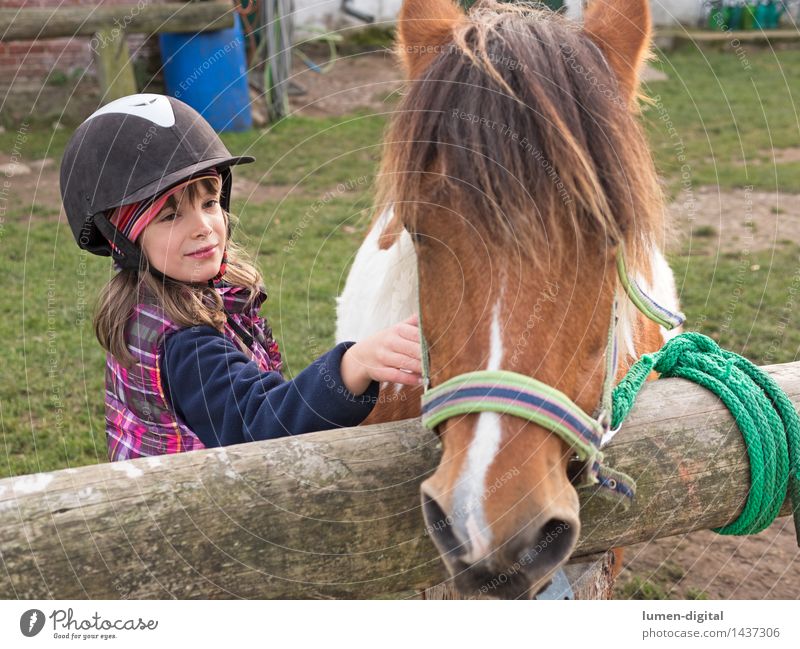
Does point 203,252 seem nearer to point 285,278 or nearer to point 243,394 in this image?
point 243,394

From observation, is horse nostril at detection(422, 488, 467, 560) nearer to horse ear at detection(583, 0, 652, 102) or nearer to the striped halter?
the striped halter

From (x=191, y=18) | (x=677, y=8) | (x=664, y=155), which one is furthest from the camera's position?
(x=677, y=8)

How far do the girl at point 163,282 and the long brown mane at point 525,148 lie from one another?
23.7 inches


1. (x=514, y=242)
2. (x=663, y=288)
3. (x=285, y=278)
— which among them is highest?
(x=514, y=242)

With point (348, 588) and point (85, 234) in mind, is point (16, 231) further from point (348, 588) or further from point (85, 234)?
point (348, 588)

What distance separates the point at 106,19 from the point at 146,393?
23.1 feet

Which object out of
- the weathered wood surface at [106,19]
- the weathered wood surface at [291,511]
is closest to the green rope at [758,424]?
the weathered wood surface at [291,511]

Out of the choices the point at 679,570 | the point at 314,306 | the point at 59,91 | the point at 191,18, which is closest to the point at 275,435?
the point at 679,570

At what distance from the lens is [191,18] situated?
26.2 ft

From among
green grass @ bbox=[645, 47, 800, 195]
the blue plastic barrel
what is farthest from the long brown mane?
the blue plastic barrel

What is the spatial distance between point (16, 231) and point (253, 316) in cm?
509

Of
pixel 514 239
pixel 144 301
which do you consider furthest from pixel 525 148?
pixel 144 301

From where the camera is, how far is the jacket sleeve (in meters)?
1.78

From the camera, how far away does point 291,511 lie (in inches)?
56.0
